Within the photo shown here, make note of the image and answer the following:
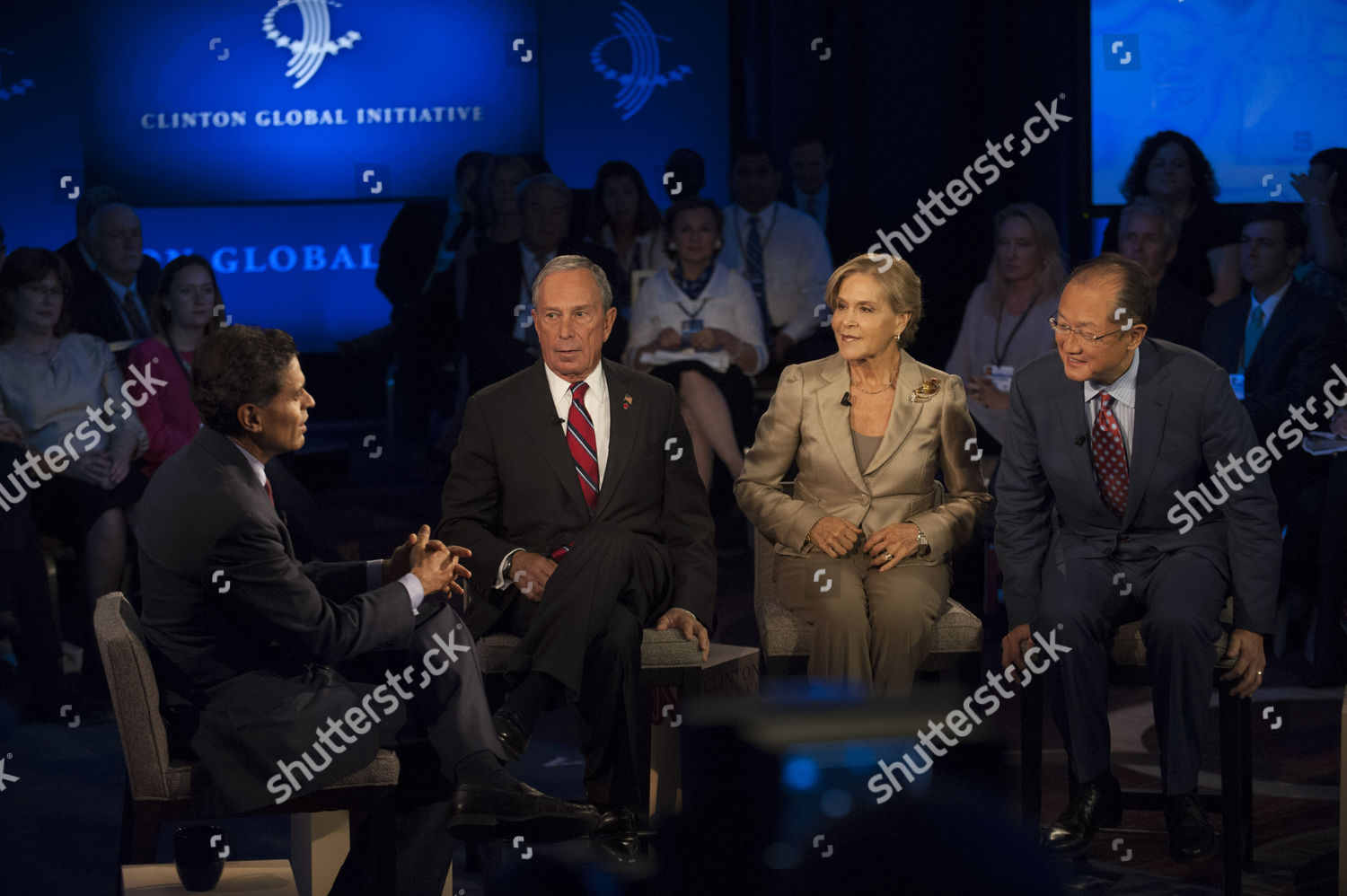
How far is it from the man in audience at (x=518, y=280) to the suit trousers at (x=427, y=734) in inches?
110

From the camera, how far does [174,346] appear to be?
184 inches

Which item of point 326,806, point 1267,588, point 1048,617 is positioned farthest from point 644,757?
point 1267,588

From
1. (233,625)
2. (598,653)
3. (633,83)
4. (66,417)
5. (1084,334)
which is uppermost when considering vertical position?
(633,83)

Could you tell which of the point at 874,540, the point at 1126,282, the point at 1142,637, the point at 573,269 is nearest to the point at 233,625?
the point at 573,269

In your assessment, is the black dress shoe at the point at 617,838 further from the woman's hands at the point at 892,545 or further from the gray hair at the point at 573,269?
the gray hair at the point at 573,269

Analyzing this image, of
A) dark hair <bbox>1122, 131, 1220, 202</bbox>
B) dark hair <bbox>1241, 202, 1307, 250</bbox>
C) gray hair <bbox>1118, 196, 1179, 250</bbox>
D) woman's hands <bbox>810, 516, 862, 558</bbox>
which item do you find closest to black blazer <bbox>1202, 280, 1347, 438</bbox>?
dark hair <bbox>1241, 202, 1307, 250</bbox>

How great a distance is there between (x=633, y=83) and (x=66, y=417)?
333 cm

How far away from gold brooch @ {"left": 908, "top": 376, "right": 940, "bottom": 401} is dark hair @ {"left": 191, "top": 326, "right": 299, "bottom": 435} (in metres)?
1.50

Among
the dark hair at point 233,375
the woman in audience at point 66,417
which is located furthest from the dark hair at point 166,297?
the dark hair at point 233,375

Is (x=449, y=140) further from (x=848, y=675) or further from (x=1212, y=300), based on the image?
(x=848, y=675)

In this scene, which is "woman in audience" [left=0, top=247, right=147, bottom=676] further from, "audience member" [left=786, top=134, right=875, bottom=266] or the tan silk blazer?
"audience member" [left=786, top=134, right=875, bottom=266]

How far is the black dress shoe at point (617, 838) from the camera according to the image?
2.94m

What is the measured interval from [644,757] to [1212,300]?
131 inches

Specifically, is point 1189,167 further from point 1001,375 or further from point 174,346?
point 174,346
